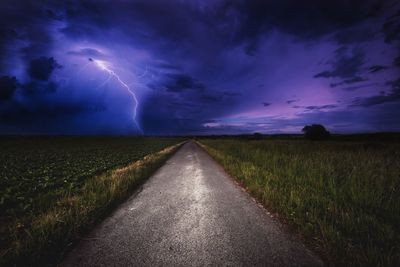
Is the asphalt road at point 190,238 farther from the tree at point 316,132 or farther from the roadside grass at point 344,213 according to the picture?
the tree at point 316,132

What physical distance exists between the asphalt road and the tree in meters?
86.9

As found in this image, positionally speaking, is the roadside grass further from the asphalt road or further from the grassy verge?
the grassy verge

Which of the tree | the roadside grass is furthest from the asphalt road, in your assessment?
the tree

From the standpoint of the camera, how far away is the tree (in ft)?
268

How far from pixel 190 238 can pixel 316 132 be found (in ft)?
298

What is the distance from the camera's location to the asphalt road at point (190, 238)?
3562 mm

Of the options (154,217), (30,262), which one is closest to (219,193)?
(154,217)

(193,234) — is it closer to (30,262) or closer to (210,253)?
(210,253)

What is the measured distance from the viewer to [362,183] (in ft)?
22.5

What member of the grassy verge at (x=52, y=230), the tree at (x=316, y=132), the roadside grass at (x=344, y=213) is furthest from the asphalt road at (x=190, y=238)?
the tree at (x=316, y=132)

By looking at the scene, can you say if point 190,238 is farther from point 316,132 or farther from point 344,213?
point 316,132

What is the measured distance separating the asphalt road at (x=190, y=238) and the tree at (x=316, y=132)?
8694 centimetres

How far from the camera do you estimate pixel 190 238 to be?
4363 mm

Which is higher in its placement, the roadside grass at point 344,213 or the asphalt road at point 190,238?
the roadside grass at point 344,213
